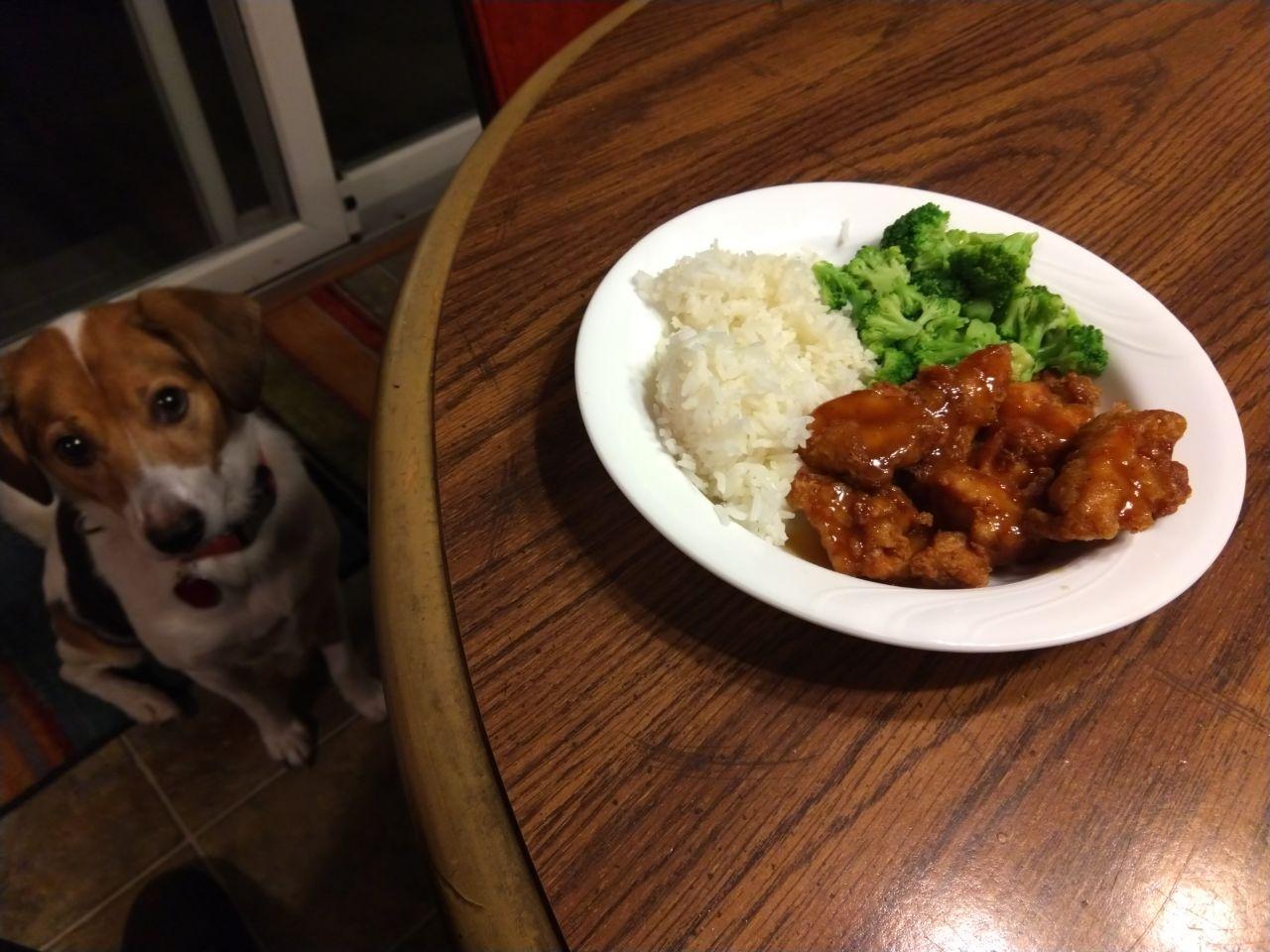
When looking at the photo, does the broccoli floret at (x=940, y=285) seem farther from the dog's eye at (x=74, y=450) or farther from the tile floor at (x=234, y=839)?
the tile floor at (x=234, y=839)

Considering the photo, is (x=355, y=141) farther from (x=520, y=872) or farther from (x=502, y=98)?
(x=520, y=872)

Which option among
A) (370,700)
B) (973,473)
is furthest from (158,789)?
(973,473)

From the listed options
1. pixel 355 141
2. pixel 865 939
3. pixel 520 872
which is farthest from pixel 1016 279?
pixel 355 141

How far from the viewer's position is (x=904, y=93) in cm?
149

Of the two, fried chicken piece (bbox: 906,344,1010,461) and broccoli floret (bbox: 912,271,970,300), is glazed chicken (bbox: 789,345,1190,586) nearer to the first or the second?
fried chicken piece (bbox: 906,344,1010,461)

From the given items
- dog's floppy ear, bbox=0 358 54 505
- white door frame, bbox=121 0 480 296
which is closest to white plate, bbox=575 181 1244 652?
dog's floppy ear, bbox=0 358 54 505

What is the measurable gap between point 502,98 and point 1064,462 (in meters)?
1.25

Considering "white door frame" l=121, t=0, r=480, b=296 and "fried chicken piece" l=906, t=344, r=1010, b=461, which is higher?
"fried chicken piece" l=906, t=344, r=1010, b=461

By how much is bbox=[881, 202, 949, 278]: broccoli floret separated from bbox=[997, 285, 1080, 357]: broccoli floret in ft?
0.35

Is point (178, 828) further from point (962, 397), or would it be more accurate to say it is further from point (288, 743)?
point (962, 397)

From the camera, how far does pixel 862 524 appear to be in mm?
873

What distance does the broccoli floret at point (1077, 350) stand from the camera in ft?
3.30

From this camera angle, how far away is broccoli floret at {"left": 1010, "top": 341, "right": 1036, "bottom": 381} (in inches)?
41.5

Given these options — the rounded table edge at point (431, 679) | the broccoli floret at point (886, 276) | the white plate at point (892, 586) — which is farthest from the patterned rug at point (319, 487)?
the broccoli floret at point (886, 276)
